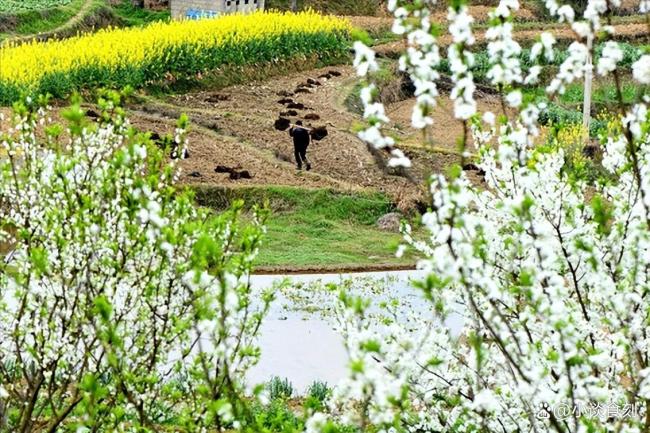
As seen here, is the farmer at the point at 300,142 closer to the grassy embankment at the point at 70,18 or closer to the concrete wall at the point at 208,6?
the grassy embankment at the point at 70,18

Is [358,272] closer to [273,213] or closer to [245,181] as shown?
[273,213]

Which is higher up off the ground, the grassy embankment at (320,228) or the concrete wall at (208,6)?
the concrete wall at (208,6)

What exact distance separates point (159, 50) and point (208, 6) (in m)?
12.0

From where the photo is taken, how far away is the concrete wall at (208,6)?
41959 mm

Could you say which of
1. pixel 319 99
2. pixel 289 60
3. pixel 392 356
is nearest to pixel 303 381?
pixel 392 356

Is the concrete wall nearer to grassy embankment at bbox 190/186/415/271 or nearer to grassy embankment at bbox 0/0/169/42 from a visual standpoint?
grassy embankment at bbox 0/0/169/42

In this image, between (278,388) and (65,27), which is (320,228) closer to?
(278,388)

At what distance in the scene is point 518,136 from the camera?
5.84m

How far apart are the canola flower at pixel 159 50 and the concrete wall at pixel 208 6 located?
3.92m

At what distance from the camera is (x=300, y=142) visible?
22.4 meters

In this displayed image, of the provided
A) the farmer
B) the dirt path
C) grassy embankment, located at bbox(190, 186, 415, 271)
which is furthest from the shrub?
the dirt path

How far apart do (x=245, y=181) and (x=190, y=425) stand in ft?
51.8

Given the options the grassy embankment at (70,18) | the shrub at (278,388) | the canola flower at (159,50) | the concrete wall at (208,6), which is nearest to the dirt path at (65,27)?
the grassy embankment at (70,18)

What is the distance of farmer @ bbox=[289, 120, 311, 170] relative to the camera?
22125mm
